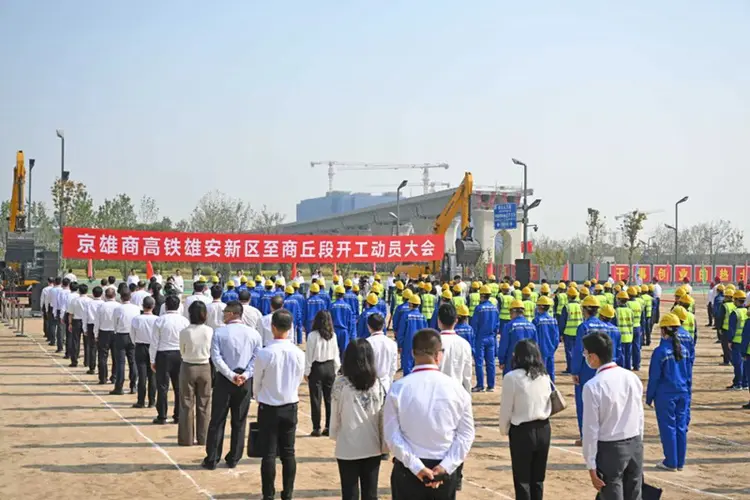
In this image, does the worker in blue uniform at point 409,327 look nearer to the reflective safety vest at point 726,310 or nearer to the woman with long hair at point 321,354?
the woman with long hair at point 321,354

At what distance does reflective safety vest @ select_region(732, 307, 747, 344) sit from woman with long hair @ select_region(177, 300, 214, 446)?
34.1 ft

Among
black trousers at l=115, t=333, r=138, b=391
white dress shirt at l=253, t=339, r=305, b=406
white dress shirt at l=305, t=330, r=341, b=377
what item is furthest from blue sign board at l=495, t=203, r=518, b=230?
white dress shirt at l=253, t=339, r=305, b=406

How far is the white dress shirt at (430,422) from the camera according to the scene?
16.5 ft

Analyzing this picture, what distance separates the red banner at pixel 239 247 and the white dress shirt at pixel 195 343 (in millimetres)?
22991

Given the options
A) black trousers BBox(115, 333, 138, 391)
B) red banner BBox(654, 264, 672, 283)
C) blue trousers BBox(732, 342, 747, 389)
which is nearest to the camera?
black trousers BBox(115, 333, 138, 391)

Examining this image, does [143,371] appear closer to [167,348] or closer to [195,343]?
[167,348]

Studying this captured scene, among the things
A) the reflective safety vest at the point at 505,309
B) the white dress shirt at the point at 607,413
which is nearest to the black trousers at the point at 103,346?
the reflective safety vest at the point at 505,309

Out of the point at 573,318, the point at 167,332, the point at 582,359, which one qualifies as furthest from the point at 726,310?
the point at 167,332

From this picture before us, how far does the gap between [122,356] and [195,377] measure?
5018 millimetres

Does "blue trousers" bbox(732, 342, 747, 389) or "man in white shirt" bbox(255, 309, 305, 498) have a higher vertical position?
"man in white shirt" bbox(255, 309, 305, 498)

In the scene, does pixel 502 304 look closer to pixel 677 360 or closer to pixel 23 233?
pixel 677 360

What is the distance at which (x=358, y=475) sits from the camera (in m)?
6.06

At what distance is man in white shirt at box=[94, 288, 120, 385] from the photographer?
1583 centimetres

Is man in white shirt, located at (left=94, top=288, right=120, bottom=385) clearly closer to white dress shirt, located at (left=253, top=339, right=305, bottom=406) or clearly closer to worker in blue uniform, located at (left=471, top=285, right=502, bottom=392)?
worker in blue uniform, located at (left=471, top=285, right=502, bottom=392)
